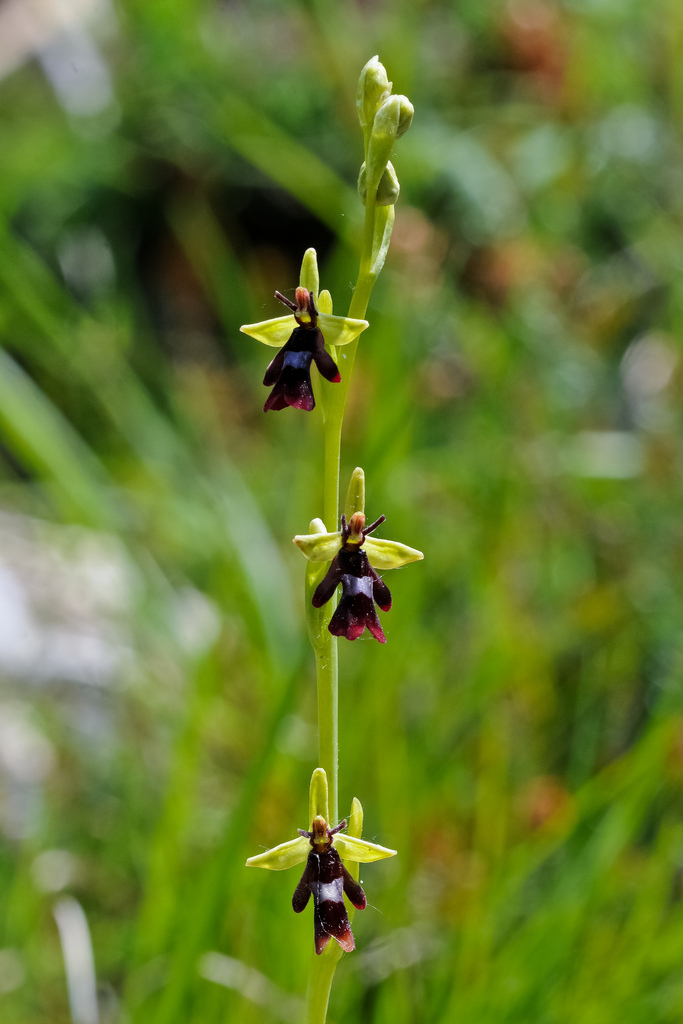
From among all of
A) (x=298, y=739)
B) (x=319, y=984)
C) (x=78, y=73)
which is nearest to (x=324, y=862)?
(x=319, y=984)

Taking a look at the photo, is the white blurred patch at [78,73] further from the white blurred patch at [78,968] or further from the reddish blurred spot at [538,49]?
the white blurred patch at [78,968]

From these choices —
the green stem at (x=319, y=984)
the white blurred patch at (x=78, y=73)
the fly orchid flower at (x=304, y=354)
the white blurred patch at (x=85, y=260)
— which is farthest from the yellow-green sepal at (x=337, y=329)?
the white blurred patch at (x=78, y=73)

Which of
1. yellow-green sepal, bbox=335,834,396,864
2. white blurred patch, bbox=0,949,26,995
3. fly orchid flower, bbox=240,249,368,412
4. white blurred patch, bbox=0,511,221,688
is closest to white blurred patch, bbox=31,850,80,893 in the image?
white blurred patch, bbox=0,949,26,995

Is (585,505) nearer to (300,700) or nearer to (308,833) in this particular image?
(300,700)

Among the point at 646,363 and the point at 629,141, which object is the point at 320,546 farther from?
the point at 646,363

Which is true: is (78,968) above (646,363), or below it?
below

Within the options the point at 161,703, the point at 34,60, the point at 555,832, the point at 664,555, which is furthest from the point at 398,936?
the point at 34,60
